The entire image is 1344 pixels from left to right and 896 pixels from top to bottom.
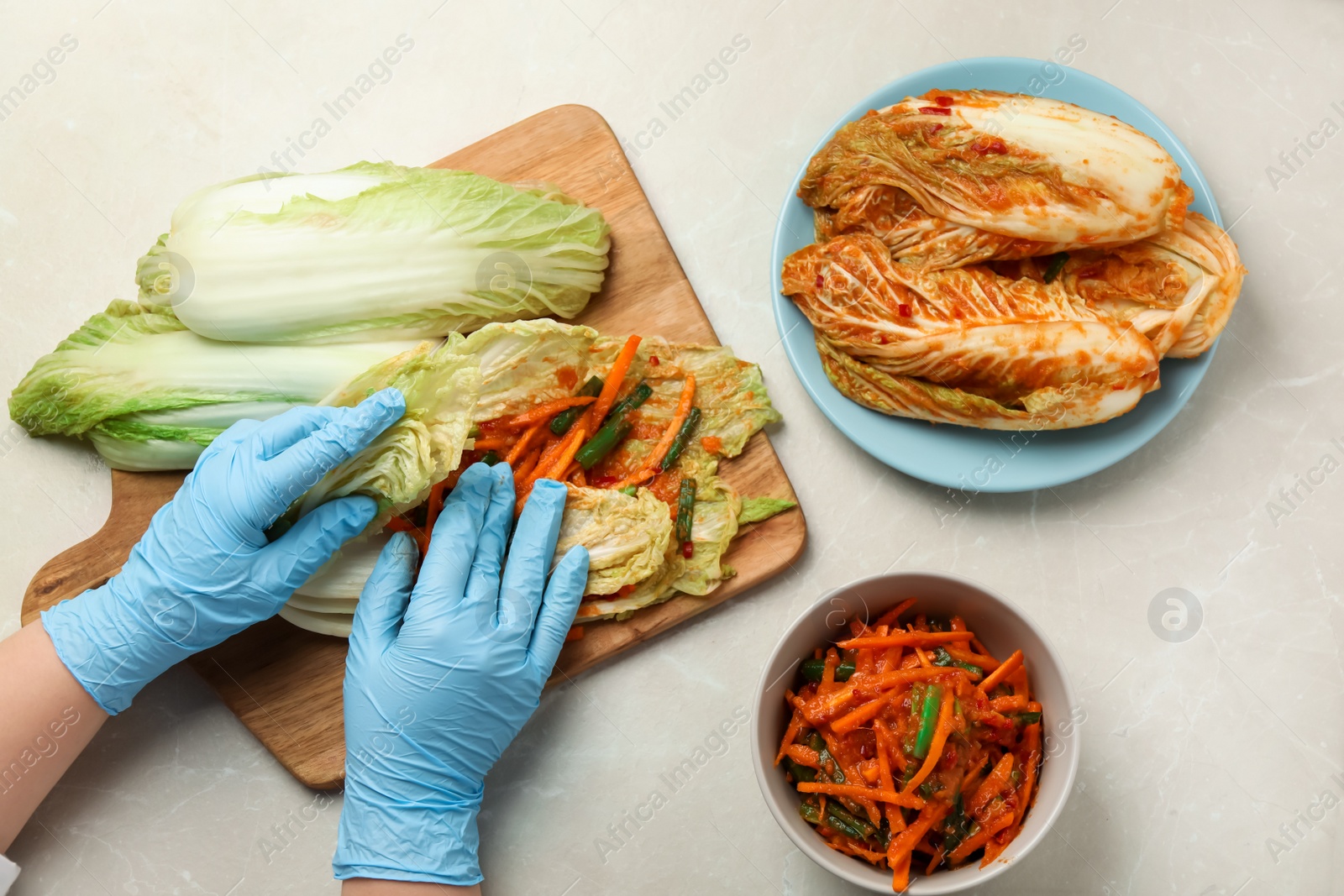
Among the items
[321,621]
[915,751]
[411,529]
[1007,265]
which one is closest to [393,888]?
[321,621]

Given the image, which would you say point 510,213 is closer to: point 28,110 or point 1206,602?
point 28,110

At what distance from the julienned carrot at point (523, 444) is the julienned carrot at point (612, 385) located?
167mm

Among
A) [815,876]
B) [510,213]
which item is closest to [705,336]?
[510,213]

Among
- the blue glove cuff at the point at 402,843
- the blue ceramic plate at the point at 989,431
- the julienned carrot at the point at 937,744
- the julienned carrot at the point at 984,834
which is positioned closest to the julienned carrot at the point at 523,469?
the blue ceramic plate at the point at 989,431

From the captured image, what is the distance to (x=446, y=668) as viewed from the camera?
108 inches

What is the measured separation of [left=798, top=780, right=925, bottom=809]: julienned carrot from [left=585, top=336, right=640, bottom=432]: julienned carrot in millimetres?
1315

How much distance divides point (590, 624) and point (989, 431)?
1.52 m

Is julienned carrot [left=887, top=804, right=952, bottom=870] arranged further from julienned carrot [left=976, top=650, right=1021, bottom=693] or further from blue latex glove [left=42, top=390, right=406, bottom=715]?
blue latex glove [left=42, top=390, right=406, bottom=715]

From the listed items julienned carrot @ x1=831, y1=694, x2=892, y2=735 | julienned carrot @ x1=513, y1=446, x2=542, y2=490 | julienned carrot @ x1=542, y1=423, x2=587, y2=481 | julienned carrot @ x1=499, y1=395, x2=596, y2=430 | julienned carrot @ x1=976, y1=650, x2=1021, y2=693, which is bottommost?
julienned carrot @ x1=976, y1=650, x2=1021, y2=693

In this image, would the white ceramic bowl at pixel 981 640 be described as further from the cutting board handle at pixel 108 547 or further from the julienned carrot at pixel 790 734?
the cutting board handle at pixel 108 547

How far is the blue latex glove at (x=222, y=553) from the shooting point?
101 inches

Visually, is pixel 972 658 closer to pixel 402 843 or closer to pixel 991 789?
pixel 991 789

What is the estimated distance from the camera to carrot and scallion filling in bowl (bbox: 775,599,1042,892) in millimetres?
2314

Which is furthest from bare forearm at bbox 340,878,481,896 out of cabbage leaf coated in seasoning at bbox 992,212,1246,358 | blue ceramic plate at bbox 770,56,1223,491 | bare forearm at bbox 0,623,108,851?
cabbage leaf coated in seasoning at bbox 992,212,1246,358
